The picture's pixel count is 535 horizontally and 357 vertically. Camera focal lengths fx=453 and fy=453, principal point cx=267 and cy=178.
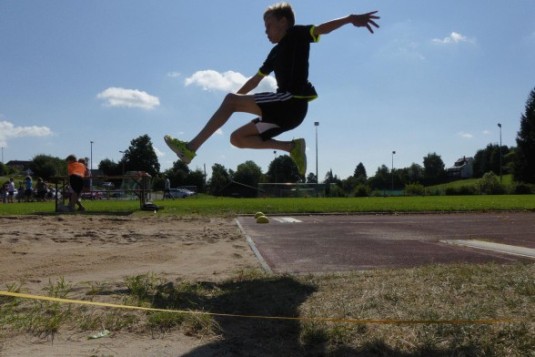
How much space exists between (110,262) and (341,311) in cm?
308

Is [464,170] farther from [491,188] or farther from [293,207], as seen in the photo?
[293,207]

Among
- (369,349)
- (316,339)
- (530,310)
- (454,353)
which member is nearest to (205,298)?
(316,339)

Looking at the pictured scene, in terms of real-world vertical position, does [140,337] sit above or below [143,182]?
below

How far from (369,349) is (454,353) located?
421 mm

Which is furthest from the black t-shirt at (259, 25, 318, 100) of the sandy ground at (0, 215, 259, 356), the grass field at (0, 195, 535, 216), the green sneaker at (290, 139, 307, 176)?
the grass field at (0, 195, 535, 216)

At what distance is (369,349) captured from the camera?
7.83 ft

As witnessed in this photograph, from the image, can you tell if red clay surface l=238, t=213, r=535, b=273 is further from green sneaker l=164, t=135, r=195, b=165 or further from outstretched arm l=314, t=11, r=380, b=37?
outstretched arm l=314, t=11, r=380, b=37

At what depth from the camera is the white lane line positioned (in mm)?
5354

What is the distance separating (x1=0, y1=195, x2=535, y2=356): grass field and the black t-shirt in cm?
167

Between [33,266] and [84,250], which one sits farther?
[84,250]

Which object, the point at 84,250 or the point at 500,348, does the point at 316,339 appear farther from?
the point at 84,250

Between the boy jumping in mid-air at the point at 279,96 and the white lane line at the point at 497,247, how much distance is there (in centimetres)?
320

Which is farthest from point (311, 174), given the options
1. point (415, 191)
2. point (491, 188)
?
point (491, 188)

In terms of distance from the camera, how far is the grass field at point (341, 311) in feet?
8.01
